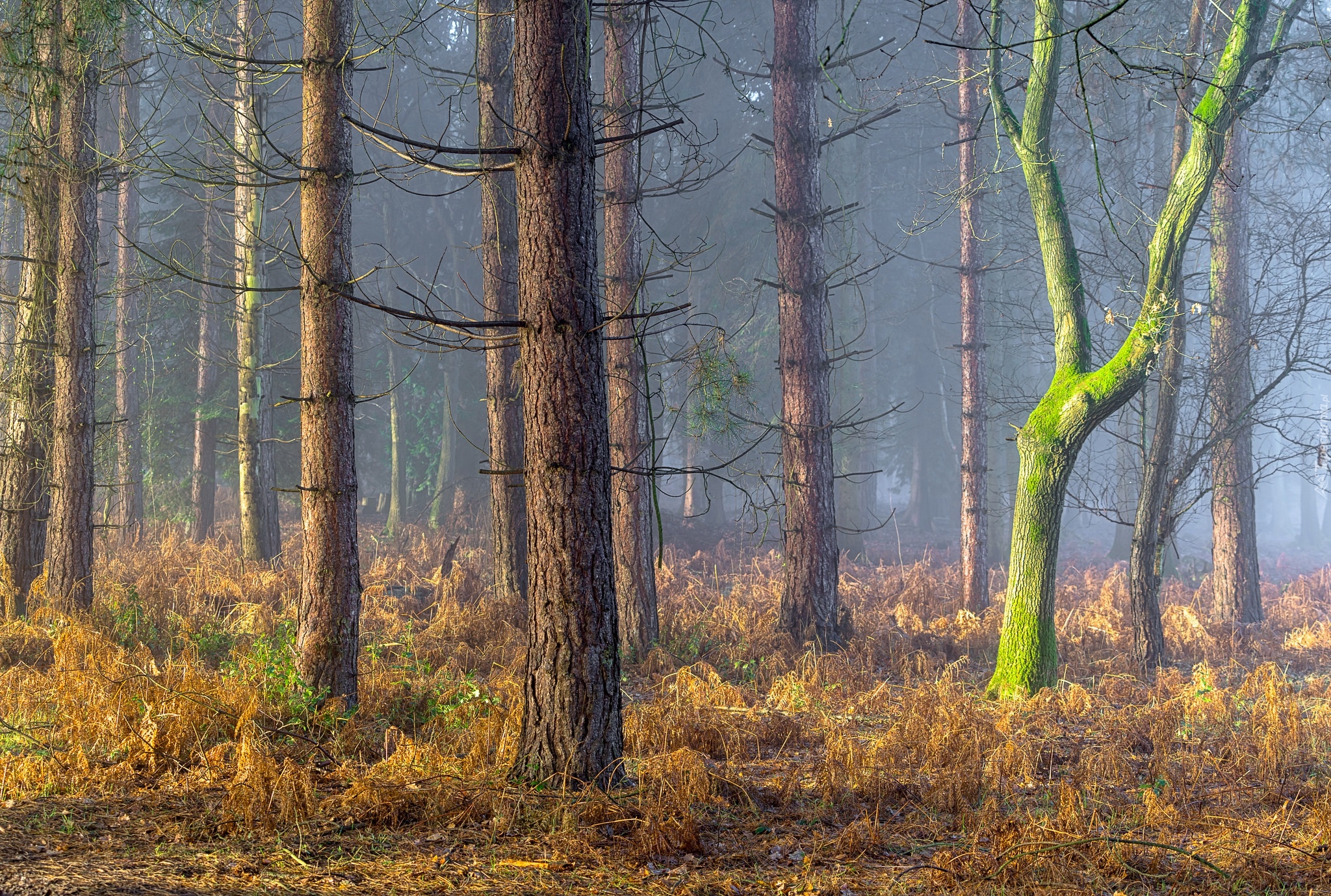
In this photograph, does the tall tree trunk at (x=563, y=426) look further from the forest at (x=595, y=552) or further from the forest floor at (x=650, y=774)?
the forest floor at (x=650, y=774)

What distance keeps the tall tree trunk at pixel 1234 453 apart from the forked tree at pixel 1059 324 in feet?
17.3

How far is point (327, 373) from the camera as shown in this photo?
6551mm

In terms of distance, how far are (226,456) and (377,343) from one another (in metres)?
5.67

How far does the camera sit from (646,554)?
10.6 m

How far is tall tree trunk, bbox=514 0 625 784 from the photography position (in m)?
5.02

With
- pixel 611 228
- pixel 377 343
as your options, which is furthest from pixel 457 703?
pixel 377 343

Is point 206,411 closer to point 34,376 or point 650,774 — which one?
point 34,376

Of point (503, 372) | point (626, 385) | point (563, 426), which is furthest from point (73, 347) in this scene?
point (563, 426)

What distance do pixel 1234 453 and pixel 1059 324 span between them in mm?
6934

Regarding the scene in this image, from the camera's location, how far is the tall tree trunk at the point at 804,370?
428 inches

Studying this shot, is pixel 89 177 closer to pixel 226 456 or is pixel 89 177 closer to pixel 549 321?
pixel 549 321

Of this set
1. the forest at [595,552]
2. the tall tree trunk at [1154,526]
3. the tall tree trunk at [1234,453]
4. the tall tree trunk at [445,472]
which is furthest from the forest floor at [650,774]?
the tall tree trunk at [445,472]

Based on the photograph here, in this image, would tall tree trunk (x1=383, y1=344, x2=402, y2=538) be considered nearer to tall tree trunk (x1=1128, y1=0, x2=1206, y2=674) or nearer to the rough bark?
the rough bark

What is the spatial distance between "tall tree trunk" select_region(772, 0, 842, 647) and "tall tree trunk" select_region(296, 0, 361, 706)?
5596 mm
